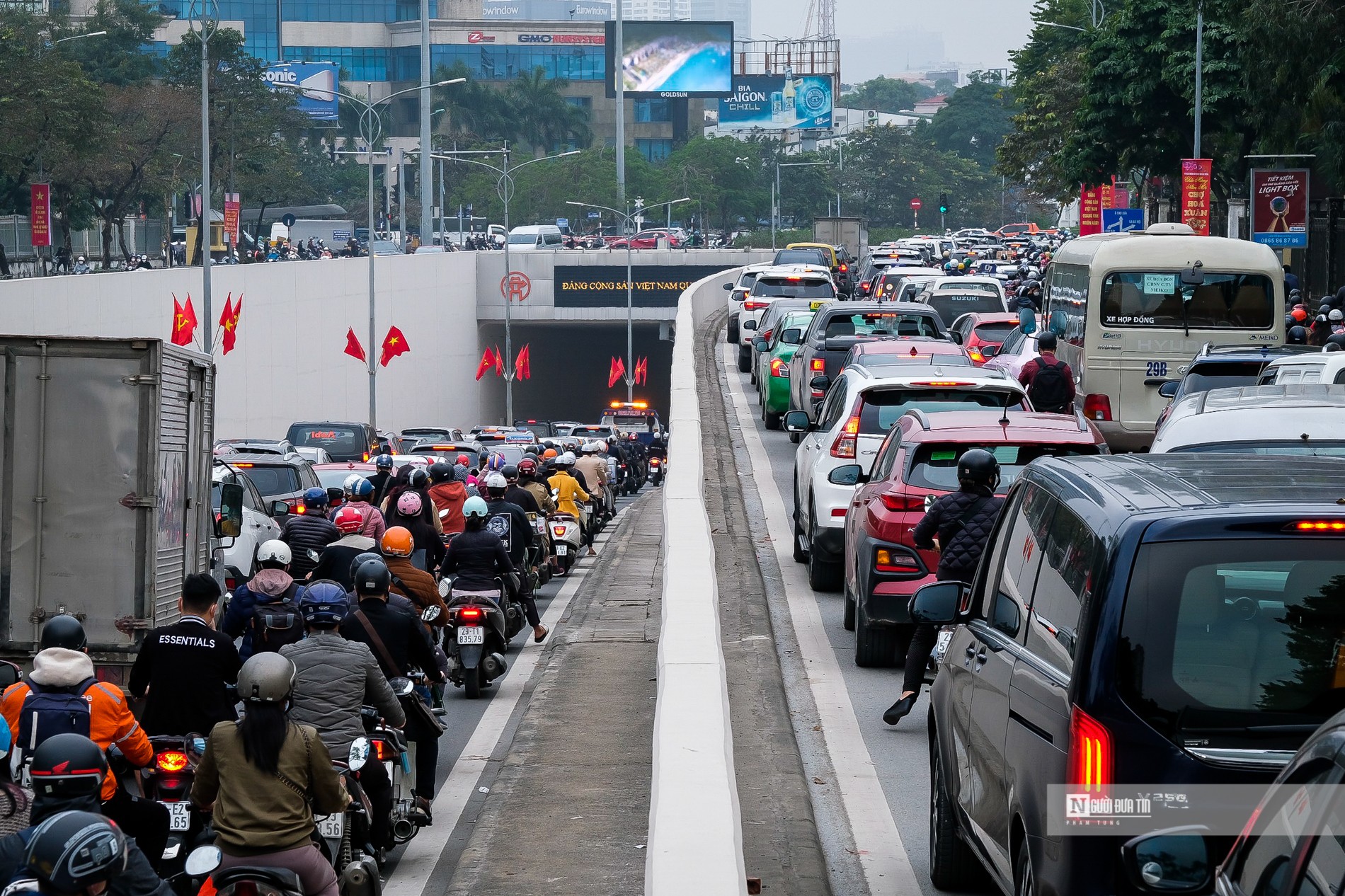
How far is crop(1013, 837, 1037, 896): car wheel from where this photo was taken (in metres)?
5.19

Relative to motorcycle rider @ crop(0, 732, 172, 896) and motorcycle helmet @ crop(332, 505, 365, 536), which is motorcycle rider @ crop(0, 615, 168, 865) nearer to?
motorcycle rider @ crop(0, 732, 172, 896)

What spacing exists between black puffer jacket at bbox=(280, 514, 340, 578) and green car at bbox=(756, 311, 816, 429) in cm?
1375

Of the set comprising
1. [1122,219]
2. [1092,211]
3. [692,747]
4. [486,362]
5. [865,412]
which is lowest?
[486,362]

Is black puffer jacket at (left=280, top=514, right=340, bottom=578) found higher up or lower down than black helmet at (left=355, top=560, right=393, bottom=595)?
lower down

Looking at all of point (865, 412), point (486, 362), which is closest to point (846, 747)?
point (865, 412)

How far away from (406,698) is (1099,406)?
47.1ft

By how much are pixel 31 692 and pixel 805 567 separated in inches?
416

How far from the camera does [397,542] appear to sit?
36.2ft

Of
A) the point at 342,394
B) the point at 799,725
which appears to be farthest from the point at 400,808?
the point at 342,394

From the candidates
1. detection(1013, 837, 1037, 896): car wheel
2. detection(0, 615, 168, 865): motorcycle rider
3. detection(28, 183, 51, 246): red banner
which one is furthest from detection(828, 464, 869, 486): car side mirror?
detection(28, 183, 51, 246): red banner

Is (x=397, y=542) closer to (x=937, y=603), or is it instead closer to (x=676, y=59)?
(x=937, y=603)

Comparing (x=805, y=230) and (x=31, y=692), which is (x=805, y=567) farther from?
(x=805, y=230)

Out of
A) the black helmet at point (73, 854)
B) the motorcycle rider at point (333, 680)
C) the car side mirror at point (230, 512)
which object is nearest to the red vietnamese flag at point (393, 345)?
the car side mirror at point (230, 512)

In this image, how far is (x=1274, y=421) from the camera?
11.3 metres
